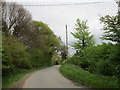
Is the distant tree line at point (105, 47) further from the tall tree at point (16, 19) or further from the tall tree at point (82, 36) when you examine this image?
the tall tree at point (16, 19)

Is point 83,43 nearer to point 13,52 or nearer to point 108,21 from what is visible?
point 13,52

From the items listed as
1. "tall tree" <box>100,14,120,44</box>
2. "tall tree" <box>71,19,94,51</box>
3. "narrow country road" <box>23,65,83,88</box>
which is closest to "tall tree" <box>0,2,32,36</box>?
"tall tree" <box>71,19,94,51</box>

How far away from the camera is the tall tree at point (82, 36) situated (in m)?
26.5

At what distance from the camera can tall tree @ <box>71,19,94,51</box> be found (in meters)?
26.5

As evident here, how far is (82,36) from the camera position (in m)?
26.5

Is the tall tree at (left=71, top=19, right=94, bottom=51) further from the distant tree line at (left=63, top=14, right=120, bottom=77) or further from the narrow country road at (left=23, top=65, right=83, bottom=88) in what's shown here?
the narrow country road at (left=23, top=65, right=83, bottom=88)

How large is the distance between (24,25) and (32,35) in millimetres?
3021

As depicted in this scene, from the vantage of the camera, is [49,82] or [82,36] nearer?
[49,82]

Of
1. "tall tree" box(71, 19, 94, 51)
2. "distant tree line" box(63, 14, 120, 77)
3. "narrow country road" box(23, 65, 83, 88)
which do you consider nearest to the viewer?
"distant tree line" box(63, 14, 120, 77)

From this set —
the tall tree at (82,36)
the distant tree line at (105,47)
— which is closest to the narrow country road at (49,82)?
the distant tree line at (105,47)

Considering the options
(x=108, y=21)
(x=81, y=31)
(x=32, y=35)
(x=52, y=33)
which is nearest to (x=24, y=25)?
(x=32, y=35)

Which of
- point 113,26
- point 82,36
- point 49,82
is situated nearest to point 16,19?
point 82,36

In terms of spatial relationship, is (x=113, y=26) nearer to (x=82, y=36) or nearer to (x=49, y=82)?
(x=49, y=82)

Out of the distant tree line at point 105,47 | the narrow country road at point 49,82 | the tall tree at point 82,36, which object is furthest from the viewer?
the tall tree at point 82,36
